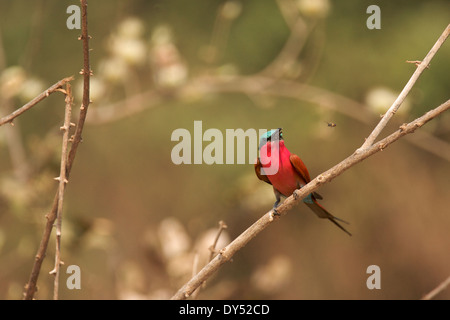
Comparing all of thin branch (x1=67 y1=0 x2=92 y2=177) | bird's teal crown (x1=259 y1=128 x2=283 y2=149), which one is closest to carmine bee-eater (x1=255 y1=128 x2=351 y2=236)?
bird's teal crown (x1=259 y1=128 x2=283 y2=149)

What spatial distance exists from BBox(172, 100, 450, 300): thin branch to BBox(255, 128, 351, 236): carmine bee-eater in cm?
30

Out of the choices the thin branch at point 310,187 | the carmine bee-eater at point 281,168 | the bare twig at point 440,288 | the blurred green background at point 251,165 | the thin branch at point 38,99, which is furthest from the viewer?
the blurred green background at point 251,165

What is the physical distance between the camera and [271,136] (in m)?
1.45

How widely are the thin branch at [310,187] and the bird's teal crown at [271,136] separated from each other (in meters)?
0.25

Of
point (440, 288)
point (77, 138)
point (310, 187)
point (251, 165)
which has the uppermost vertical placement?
point (251, 165)

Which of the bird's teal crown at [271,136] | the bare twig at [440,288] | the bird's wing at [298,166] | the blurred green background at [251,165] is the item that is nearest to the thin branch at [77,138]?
the bird's teal crown at [271,136]

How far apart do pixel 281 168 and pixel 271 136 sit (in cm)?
12

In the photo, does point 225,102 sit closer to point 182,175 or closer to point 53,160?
point 182,175

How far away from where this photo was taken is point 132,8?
3.51m

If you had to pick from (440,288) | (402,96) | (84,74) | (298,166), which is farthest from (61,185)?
(440,288)

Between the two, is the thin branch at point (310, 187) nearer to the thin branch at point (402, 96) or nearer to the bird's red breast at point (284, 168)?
the thin branch at point (402, 96)

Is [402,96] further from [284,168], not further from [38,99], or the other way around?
[38,99]

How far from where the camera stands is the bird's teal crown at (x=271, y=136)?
4.61 ft

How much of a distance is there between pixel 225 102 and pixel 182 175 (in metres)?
0.55
